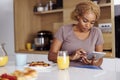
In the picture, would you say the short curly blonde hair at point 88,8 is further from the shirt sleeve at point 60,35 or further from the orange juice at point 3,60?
the orange juice at point 3,60

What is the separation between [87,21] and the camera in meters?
1.75

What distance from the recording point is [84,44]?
173 cm

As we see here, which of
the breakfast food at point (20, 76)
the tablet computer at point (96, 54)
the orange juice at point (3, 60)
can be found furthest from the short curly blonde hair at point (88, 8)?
the breakfast food at point (20, 76)

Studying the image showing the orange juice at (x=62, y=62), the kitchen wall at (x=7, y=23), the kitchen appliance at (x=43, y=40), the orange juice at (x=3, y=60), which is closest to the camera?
the orange juice at (x=62, y=62)

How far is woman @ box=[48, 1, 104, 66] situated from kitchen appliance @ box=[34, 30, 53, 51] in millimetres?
1439

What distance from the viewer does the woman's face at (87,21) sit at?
1.72 m

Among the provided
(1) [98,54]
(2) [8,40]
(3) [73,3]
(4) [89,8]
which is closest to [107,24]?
(3) [73,3]

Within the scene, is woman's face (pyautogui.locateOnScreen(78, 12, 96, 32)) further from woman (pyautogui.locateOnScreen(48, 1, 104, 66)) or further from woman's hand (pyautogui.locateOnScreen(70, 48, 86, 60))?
woman's hand (pyautogui.locateOnScreen(70, 48, 86, 60))

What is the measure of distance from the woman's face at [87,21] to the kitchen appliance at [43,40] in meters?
1.48

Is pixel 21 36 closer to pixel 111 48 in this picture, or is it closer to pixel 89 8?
pixel 111 48

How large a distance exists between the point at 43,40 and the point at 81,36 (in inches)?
59.6

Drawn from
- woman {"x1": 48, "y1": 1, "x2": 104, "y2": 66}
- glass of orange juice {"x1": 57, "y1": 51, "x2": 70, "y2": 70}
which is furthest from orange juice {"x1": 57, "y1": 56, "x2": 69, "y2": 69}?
woman {"x1": 48, "y1": 1, "x2": 104, "y2": 66}

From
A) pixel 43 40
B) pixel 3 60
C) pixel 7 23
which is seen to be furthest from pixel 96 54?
pixel 7 23

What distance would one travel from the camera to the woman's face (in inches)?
67.9
